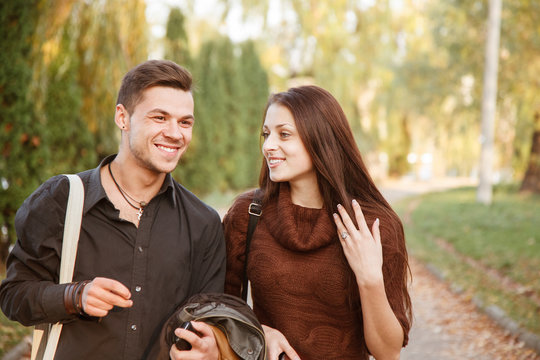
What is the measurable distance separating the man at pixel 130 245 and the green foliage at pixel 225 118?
50.6ft

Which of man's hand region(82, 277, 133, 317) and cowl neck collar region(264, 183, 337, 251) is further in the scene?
cowl neck collar region(264, 183, 337, 251)

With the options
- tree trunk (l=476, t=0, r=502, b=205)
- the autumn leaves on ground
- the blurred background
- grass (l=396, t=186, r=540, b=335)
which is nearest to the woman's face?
the autumn leaves on ground

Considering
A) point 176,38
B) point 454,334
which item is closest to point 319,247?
point 454,334

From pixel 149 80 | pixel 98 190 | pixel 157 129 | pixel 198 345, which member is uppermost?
pixel 149 80

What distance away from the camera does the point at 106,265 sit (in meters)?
2.04

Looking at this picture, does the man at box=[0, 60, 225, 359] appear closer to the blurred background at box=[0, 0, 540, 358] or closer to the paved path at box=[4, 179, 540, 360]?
the paved path at box=[4, 179, 540, 360]

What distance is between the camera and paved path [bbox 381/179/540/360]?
523 cm

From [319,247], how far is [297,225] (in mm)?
164

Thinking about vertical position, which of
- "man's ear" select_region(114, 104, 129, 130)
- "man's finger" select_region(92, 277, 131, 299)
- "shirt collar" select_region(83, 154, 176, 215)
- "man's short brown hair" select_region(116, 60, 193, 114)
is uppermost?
"man's short brown hair" select_region(116, 60, 193, 114)

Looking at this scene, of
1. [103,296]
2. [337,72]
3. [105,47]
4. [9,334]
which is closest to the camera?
[103,296]

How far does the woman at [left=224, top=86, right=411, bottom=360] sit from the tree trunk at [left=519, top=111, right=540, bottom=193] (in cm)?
1781

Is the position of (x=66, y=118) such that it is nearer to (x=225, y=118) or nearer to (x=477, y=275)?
(x=477, y=275)

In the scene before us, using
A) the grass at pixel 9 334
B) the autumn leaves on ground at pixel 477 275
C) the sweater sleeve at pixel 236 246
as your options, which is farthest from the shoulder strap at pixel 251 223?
the autumn leaves on ground at pixel 477 275

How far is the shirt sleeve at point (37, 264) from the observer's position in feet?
6.12
